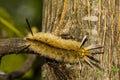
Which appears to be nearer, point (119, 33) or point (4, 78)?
point (119, 33)

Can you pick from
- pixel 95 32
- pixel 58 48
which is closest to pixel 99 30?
pixel 95 32

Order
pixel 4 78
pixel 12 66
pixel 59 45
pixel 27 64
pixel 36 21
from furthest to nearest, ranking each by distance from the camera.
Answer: pixel 36 21 < pixel 12 66 < pixel 27 64 < pixel 4 78 < pixel 59 45

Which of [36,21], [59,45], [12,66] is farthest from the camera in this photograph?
[36,21]

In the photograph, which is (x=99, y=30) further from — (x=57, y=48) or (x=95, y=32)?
(x=57, y=48)

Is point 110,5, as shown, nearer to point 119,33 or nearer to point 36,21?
point 119,33

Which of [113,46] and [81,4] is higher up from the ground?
[81,4]

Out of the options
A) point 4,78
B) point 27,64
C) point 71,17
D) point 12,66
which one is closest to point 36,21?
point 12,66

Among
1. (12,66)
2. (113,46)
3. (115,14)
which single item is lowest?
(12,66)
